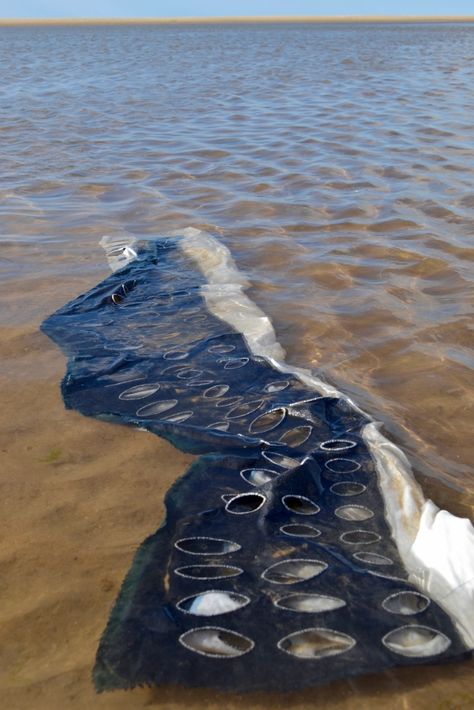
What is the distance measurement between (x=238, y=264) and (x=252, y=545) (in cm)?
279

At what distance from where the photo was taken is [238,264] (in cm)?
445

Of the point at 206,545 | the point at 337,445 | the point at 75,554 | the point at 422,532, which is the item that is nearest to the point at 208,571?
the point at 206,545

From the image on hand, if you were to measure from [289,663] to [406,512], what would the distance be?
0.67m

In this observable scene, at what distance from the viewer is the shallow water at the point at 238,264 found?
1859 mm

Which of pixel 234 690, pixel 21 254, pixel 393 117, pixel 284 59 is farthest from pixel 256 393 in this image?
pixel 284 59

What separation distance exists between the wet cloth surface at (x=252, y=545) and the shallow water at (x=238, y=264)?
0.25ft

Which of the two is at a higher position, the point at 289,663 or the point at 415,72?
the point at 415,72

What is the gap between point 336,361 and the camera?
3201 mm

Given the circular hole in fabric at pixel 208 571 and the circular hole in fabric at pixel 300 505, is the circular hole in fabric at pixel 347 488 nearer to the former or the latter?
the circular hole in fabric at pixel 300 505

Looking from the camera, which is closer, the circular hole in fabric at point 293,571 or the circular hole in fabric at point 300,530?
the circular hole in fabric at point 293,571

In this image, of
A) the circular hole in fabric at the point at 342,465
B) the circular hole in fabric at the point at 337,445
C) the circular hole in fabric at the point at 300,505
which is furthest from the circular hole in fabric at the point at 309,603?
the circular hole in fabric at the point at 337,445

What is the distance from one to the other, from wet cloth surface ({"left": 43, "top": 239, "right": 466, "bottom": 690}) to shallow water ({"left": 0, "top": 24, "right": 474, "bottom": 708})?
Answer: 8 centimetres

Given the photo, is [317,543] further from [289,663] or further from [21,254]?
[21,254]

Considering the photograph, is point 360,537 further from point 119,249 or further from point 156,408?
point 119,249
